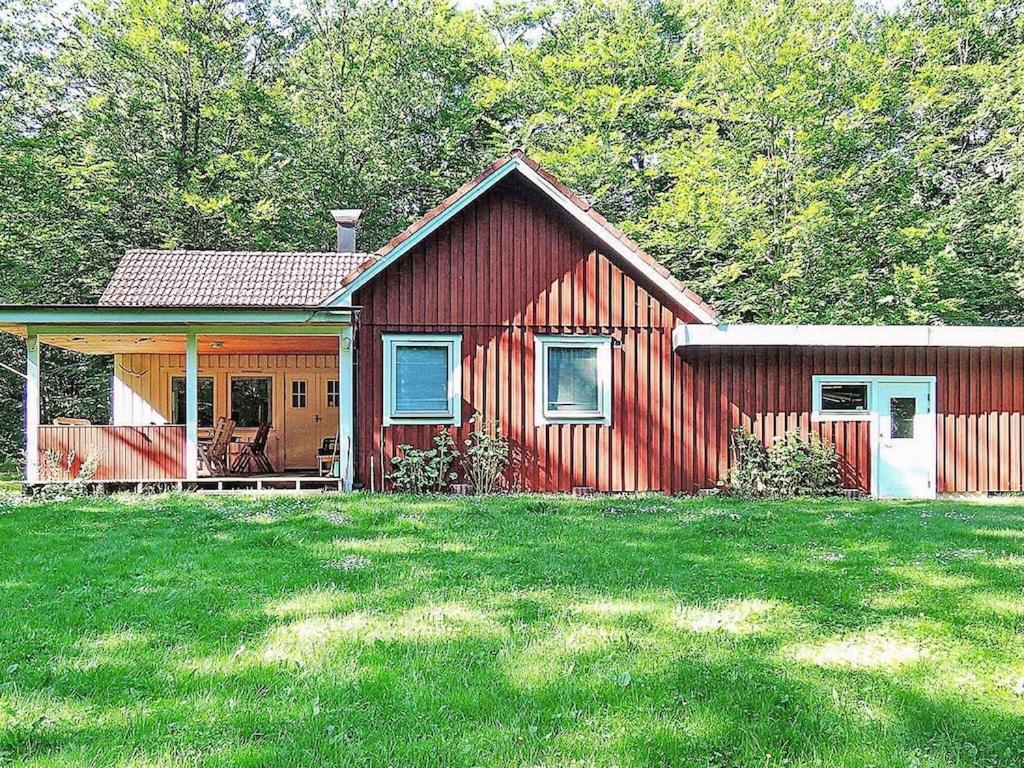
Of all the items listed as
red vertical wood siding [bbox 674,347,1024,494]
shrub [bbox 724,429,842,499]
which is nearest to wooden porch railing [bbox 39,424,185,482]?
red vertical wood siding [bbox 674,347,1024,494]

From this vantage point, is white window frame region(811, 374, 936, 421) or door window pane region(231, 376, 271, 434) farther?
door window pane region(231, 376, 271, 434)

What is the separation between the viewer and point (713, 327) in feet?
40.1

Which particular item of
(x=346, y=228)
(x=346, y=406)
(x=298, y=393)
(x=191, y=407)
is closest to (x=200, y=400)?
(x=298, y=393)

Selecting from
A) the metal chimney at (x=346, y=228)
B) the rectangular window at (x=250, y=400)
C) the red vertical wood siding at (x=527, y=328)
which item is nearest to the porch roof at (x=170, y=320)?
the red vertical wood siding at (x=527, y=328)

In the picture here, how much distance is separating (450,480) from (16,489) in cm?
740

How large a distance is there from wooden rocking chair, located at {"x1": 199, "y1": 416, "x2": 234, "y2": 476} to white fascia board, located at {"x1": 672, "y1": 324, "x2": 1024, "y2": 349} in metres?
7.81

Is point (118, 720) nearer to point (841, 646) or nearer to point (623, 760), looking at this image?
point (623, 760)

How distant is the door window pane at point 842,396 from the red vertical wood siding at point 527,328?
2.46 m

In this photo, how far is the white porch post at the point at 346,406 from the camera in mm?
12125

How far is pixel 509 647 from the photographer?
4.78m

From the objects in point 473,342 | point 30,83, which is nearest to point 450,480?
point 473,342

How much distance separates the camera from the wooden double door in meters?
17.3

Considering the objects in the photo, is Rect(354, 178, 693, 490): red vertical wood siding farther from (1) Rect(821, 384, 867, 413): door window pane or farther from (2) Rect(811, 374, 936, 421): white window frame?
(1) Rect(821, 384, 867, 413): door window pane

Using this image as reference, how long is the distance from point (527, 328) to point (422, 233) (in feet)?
7.33
